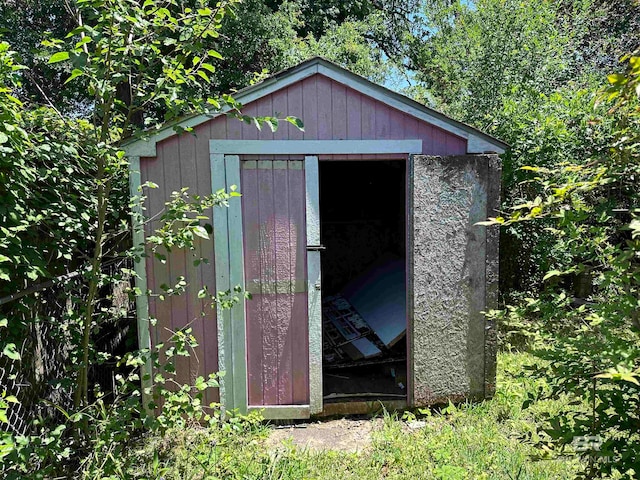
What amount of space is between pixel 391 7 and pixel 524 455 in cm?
1274

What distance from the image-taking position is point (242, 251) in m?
3.51

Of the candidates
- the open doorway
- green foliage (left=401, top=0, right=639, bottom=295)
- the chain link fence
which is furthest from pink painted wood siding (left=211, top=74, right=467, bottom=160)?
green foliage (left=401, top=0, right=639, bottom=295)

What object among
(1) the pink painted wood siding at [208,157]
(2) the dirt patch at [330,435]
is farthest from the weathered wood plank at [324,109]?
(2) the dirt patch at [330,435]

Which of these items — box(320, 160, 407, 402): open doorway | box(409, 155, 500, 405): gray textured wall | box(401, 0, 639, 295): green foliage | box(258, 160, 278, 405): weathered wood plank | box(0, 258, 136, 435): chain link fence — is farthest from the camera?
box(401, 0, 639, 295): green foliage

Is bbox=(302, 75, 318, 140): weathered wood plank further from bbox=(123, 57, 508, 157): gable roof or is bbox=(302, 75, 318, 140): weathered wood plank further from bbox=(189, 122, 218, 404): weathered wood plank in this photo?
bbox=(189, 122, 218, 404): weathered wood plank

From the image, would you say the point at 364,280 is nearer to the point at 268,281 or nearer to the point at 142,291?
the point at 268,281

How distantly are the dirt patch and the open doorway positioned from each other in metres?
0.24

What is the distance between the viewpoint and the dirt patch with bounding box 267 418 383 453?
10.8 feet

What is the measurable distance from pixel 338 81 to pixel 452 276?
1898mm

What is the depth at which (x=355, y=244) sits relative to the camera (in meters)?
6.64

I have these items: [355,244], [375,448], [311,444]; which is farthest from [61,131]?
[355,244]

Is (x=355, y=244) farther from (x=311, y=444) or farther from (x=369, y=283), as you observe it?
(x=311, y=444)

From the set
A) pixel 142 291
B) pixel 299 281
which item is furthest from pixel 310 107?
pixel 142 291

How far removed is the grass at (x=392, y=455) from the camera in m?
2.81
